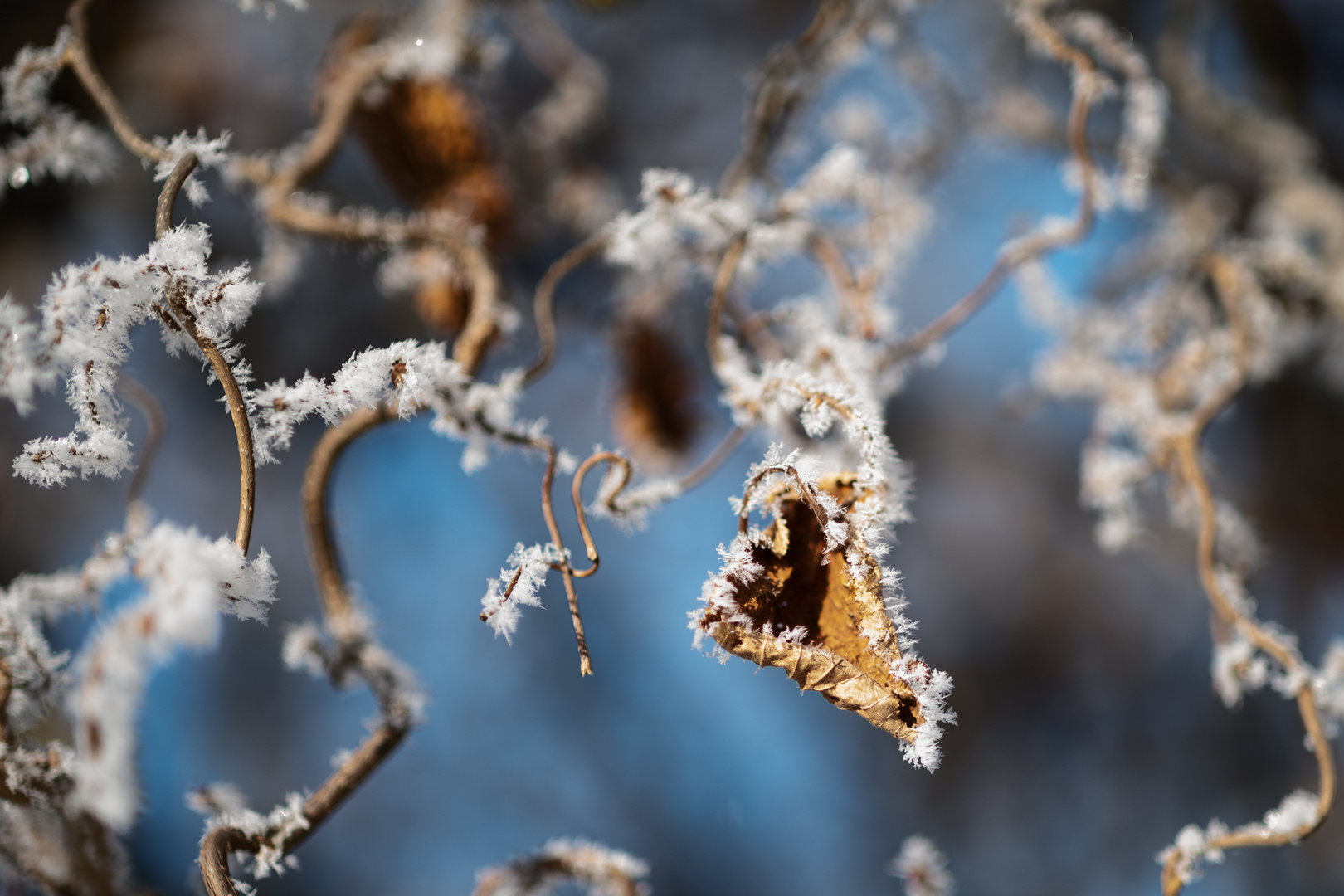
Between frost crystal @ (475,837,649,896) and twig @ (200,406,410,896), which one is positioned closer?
twig @ (200,406,410,896)

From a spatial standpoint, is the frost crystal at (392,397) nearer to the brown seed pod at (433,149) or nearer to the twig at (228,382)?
the twig at (228,382)

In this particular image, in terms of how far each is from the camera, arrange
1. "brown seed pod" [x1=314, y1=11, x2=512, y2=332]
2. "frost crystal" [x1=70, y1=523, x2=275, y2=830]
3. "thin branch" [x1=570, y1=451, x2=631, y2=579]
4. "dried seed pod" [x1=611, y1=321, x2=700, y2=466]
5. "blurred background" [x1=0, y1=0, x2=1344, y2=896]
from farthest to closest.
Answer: "blurred background" [x1=0, y1=0, x2=1344, y2=896]
"dried seed pod" [x1=611, y1=321, x2=700, y2=466]
"brown seed pod" [x1=314, y1=11, x2=512, y2=332]
"thin branch" [x1=570, y1=451, x2=631, y2=579]
"frost crystal" [x1=70, y1=523, x2=275, y2=830]

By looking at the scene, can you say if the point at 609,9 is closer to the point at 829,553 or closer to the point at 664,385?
the point at 664,385

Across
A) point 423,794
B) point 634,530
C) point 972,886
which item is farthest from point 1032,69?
point 423,794

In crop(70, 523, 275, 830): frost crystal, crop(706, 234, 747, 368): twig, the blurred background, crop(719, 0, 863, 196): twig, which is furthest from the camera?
the blurred background

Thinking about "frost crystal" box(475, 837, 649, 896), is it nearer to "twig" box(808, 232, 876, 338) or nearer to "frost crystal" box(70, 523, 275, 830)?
"frost crystal" box(70, 523, 275, 830)

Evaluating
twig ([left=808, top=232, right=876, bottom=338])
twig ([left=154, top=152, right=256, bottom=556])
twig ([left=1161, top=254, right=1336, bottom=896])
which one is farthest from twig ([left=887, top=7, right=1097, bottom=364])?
twig ([left=154, top=152, right=256, bottom=556])

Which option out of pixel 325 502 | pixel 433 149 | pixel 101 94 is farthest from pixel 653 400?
pixel 101 94
